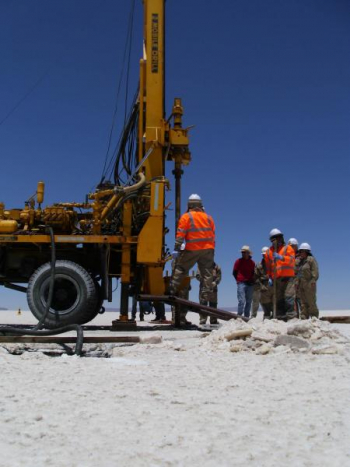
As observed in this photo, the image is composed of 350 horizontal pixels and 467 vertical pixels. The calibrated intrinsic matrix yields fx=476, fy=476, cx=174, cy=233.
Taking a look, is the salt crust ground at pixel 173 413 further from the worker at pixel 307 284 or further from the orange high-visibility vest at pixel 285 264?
the worker at pixel 307 284

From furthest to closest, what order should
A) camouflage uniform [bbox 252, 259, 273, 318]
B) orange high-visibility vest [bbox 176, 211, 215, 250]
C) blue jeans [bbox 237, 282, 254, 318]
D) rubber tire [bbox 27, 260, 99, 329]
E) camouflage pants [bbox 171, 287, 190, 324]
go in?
1. blue jeans [bbox 237, 282, 254, 318]
2. camouflage uniform [bbox 252, 259, 273, 318]
3. camouflage pants [bbox 171, 287, 190, 324]
4. orange high-visibility vest [bbox 176, 211, 215, 250]
5. rubber tire [bbox 27, 260, 99, 329]

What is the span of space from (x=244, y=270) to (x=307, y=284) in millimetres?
1481

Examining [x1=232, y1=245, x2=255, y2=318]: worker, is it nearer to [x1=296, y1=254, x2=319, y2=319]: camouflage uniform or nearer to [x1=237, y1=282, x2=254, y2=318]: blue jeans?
[x1=237, y1=282, x2=254, y2=318]: blue jeans

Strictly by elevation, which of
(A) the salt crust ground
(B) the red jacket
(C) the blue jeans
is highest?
(B) the red jacket

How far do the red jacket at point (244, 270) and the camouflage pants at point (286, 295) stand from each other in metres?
1.42

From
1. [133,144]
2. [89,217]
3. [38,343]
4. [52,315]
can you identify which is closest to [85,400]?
[38,343]

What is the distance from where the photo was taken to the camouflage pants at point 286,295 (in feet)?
27.2

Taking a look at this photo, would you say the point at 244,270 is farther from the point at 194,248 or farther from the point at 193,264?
the point at 194,248

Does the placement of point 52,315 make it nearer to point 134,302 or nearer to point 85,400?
point 134,302

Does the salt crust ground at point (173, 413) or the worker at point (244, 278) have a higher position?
the worker at point (244, 278)

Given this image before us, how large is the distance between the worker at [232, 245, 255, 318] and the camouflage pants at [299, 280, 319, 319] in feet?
3.97

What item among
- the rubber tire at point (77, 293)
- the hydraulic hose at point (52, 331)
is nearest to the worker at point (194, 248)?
the rubber tire at point (77, 293)

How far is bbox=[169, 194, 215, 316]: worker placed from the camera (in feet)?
24.2

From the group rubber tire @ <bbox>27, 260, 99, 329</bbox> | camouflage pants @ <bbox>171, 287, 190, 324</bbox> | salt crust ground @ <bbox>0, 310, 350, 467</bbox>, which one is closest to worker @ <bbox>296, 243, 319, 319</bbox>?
camouflage pants @ <bbox>171, 287, 190, 324</bbox>
